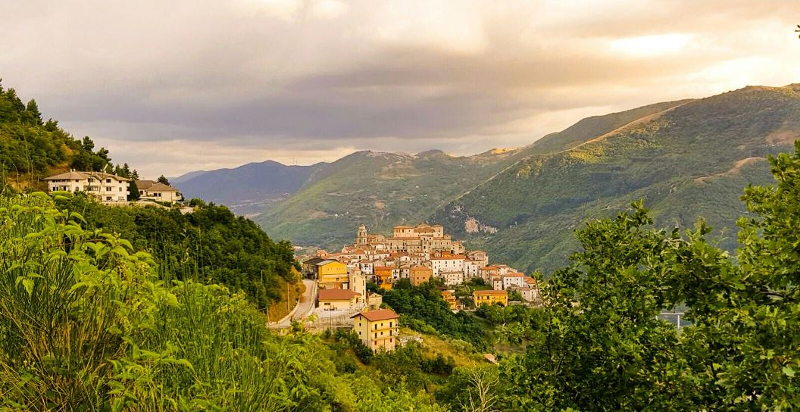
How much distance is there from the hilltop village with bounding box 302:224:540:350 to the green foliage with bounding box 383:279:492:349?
3350 mm

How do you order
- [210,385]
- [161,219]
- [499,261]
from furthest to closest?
[499,261] < [161,219] < [210,385]

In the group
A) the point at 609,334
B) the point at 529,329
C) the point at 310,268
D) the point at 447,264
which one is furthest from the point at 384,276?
the point at 609,334

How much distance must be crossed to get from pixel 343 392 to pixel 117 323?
1780 cm

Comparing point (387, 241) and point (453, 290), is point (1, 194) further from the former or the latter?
point (387, 241)

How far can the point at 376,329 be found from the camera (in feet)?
139

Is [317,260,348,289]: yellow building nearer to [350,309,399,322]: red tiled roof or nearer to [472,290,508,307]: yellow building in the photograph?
[350,309,399,322]: red tiled roof

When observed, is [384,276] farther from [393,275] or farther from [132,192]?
[132,192]

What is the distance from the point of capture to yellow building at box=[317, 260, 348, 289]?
62253 mm

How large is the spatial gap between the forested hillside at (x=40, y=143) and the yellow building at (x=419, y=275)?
2007 inches

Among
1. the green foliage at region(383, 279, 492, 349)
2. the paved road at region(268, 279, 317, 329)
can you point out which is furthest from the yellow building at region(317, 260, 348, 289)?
the green foliage at region(383, 279, 492, 349)

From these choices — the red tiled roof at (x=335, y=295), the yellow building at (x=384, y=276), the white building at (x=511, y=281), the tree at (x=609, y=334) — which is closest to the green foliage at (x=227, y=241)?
the red tiled roof at (x=335, y=295)

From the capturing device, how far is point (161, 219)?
30016 millimetres

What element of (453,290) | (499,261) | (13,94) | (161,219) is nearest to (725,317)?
(161,219)

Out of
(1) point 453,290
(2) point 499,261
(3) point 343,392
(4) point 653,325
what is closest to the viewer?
(4) point 653,325
